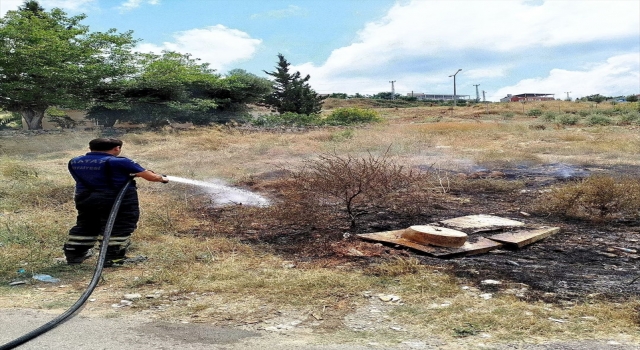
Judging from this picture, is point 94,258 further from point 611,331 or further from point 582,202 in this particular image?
point 582,202

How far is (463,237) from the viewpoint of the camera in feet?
17.8

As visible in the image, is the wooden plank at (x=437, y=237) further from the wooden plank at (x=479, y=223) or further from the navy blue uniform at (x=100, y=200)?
the navy blue uniform at (x=100, y=200)

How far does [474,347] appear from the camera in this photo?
9.65ft

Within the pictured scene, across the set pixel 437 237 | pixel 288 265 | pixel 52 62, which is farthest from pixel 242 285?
pixel 52 62

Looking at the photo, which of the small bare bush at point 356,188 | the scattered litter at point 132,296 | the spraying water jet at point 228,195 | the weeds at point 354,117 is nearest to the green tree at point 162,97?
the weeds at point 354,117

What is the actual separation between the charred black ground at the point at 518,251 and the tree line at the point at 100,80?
55.6 ft

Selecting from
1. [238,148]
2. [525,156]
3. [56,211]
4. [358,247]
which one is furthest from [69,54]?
[358,247]

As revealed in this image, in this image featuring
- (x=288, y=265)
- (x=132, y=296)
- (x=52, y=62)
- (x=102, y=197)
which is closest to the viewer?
(x=132, y=296)

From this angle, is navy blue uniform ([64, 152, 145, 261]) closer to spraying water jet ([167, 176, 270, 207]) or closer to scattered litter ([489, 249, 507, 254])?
spraying water jet ([167, 176, 270, 207])

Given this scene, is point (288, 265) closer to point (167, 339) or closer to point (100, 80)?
point (167, 339)

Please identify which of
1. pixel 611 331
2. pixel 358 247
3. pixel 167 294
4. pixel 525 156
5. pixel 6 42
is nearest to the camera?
pixel 611 331

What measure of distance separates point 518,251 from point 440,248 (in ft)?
3.01

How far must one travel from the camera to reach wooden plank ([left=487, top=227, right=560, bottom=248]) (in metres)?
5.60

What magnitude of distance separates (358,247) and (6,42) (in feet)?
68.8
